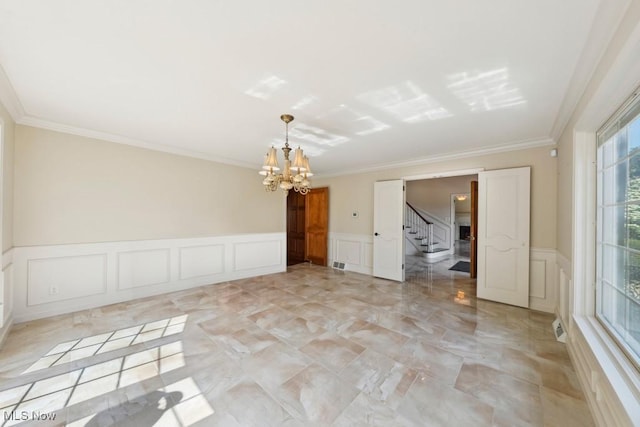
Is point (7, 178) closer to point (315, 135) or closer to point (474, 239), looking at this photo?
point (315, 135)

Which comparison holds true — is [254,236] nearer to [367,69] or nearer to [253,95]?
[253,95]

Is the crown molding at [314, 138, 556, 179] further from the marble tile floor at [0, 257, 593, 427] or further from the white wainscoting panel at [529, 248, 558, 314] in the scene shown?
the marble tile floor at [0, 257, 593, 427]

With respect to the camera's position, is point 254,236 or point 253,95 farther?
point 254,236

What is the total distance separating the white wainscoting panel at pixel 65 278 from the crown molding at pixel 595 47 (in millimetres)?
5551

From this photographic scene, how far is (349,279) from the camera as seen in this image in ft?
16.5

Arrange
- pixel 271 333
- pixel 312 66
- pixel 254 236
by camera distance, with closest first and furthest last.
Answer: pixel 312 66
pixel 271 333
pixel 254 236

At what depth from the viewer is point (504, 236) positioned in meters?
3.68

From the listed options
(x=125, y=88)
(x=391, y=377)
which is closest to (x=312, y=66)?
(x=125, y=88)

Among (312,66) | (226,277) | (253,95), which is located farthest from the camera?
(226,277)

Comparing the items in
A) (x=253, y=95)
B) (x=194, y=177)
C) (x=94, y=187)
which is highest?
(x=253, y=95)

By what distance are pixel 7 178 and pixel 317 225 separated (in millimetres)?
5238

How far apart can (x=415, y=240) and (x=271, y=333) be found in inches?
270

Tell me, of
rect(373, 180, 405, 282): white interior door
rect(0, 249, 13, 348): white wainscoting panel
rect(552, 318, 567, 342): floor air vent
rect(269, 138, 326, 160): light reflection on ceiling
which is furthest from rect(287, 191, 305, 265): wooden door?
rect(552, 318, 567, 342): floor air vent

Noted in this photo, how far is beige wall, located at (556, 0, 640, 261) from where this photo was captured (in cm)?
127
